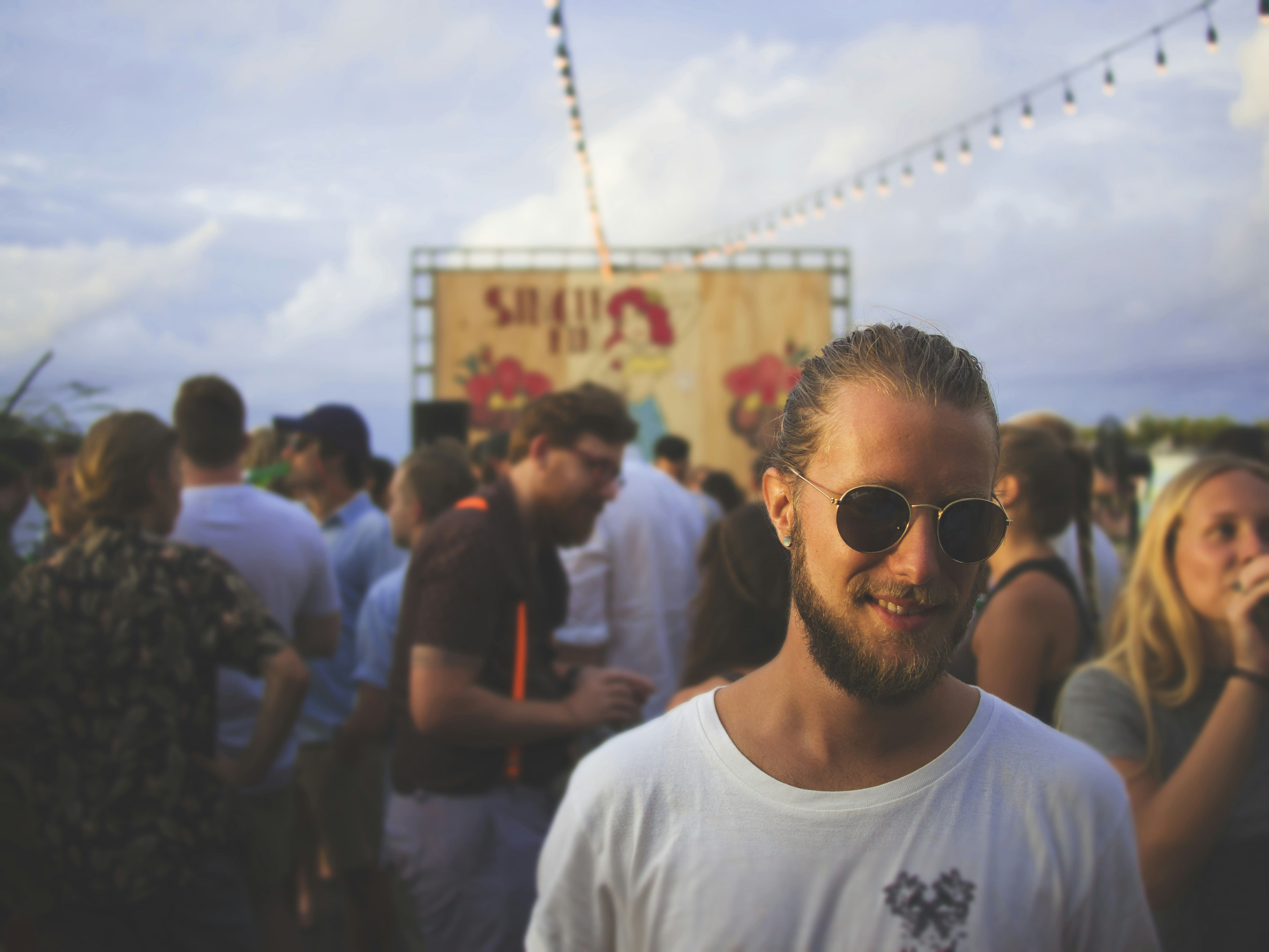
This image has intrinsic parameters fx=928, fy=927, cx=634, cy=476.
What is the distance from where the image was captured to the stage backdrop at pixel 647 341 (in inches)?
705

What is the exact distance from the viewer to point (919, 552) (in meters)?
1.10

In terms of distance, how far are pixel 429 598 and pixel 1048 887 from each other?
168 cm

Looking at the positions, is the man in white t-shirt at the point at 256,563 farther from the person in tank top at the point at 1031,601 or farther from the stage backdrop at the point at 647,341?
A: the stage backdrop at the point at 647,341

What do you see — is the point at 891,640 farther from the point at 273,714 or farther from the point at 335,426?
the point at 335,426

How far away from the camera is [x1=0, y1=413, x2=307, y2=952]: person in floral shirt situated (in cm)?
233

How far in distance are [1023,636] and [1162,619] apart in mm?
297

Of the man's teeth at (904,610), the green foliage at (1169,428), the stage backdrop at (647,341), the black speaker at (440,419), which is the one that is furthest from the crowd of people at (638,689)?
the green foliage at (1169,428)

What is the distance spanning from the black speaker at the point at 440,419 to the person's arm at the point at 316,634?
3.95 metres

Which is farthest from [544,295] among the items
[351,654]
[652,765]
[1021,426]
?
[652,765]

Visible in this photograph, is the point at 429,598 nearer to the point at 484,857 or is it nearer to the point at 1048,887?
the point at 484,857

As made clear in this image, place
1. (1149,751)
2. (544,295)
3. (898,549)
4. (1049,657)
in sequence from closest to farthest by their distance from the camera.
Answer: (898,549) → (1149,751) → (1049,657) → (544,295)

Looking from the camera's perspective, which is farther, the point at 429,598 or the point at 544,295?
the point at 544,295

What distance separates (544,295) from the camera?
1820 cm

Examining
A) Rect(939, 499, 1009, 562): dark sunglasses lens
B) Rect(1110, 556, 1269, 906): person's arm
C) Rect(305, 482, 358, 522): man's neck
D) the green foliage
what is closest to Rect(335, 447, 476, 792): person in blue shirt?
Rect(305, 482, 358, 522): man's neck
